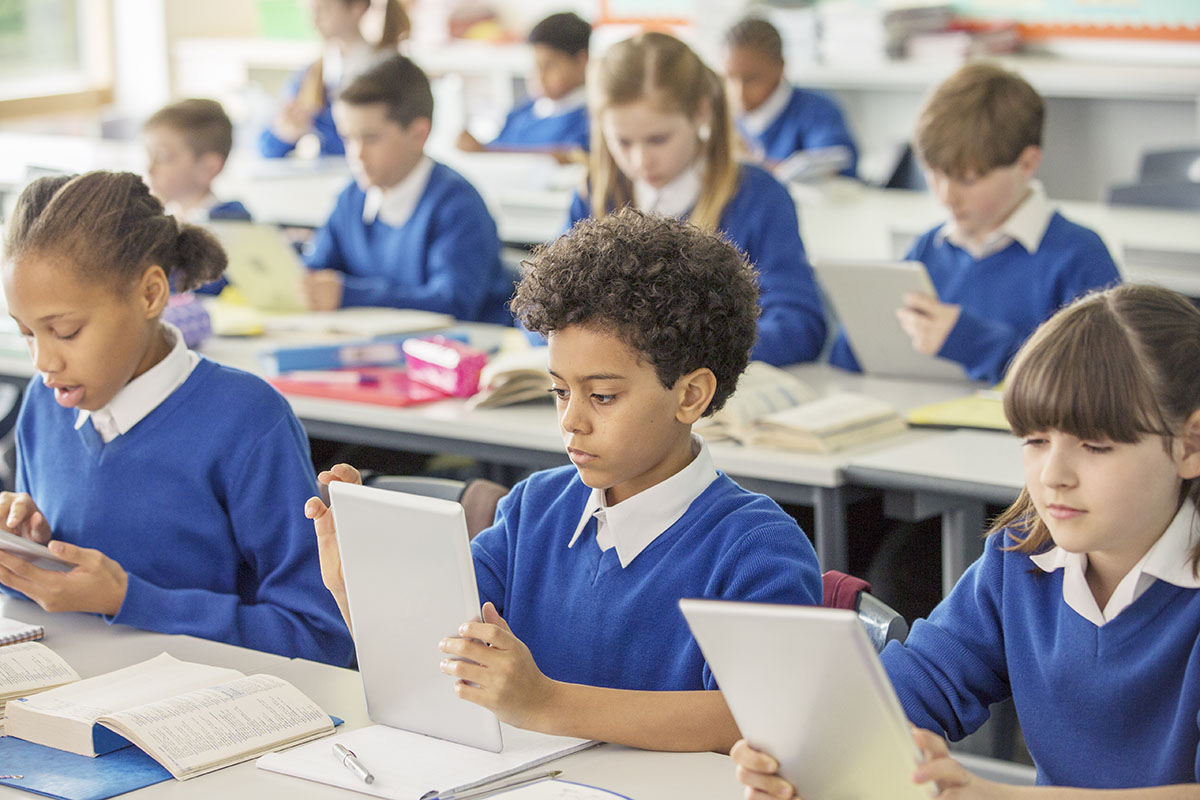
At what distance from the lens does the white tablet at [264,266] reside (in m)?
3.32

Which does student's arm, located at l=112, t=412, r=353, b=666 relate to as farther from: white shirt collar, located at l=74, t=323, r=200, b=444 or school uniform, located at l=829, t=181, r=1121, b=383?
school uniform, located at l=829, t=181, r=1121, b=383

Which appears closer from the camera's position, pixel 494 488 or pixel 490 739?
pixel 490 739

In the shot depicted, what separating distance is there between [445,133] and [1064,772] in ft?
15.3

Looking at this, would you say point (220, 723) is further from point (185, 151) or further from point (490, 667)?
point (185, 151)

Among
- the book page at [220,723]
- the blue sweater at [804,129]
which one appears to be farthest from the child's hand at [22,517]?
the blue sweater at [804,129]

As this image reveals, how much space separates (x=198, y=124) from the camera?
3869 millimetres

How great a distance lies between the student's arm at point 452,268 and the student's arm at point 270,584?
161cm

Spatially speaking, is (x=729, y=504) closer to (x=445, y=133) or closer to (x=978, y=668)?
(x=978, y=668)

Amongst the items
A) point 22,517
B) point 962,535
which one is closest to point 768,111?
point 962,535

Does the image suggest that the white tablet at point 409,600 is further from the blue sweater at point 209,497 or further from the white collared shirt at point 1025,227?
the white collared shirt at point 1025,227

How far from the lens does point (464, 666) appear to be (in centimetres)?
124

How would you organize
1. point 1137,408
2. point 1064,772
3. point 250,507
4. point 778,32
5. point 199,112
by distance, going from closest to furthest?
point 1137,408 → point 1064,772 → point 250,507 → point 199,112 → point 778,32

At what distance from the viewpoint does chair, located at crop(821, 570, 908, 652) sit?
4.83 ft

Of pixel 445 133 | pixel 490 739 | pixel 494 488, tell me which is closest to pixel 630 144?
pixel 494 488
